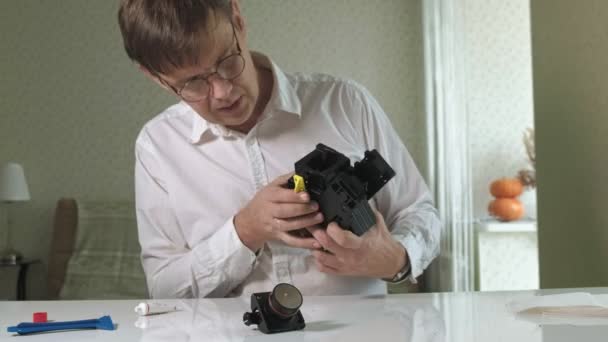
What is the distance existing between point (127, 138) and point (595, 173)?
150 inches

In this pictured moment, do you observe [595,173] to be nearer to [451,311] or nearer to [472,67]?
[451,311]

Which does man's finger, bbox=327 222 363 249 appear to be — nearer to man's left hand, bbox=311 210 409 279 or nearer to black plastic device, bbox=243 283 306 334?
man's left hand, bbox=311 210 409 279

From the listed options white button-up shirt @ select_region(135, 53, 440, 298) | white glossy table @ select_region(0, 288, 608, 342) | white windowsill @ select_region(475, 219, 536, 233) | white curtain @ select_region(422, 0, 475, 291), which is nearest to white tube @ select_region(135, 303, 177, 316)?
white glossy table @ select_region(0, 288, 608, 342)

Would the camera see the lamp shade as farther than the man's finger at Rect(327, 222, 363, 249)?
Yes

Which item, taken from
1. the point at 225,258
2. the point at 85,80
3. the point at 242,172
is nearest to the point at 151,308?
the point at 225,258

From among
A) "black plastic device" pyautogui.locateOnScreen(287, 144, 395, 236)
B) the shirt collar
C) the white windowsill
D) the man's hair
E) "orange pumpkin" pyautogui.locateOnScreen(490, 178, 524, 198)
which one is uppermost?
the man's hair

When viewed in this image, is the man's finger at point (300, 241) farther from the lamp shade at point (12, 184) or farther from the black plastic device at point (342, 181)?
the lamp shade at point (12, 184)

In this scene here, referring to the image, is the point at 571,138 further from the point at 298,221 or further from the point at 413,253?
the point at 298,221

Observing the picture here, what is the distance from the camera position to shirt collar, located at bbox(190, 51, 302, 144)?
1388mm

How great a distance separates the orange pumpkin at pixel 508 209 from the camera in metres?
3.88

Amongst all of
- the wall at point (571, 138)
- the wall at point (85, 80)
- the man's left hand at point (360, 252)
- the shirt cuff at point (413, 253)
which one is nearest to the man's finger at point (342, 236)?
the man's left hand at point (360, 252)

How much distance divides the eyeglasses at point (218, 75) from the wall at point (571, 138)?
0.71 metres

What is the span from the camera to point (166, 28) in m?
1.12

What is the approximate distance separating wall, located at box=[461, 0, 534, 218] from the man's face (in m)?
3.13
